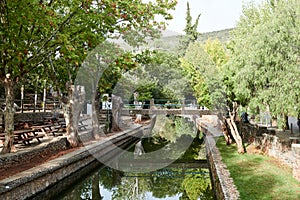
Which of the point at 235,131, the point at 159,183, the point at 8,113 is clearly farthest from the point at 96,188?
the point at 235,131

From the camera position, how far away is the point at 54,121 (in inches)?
738

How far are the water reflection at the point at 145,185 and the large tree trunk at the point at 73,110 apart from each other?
219 centimetres

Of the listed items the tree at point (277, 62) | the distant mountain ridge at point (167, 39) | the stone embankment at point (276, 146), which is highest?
the distant mountain ridge at point (167, 39)

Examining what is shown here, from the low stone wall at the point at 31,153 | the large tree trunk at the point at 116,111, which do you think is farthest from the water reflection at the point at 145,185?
the large tree trunk at the point at 116,111

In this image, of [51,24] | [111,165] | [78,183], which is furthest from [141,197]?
[51,24]

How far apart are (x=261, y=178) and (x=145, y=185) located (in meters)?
4.68

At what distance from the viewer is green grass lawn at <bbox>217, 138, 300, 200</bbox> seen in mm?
6938

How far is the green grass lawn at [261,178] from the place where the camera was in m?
6.94

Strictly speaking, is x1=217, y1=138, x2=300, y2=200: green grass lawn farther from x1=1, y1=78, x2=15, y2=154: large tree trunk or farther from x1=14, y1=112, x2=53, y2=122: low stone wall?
x1=14, y1=112, x2=53, y2=122: low stone wall

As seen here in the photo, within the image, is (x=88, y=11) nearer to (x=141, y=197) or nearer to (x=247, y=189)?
(x=141, y=197)

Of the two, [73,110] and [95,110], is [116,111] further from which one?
[73,110]

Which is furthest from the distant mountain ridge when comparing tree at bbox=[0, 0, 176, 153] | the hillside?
tree at bbox=[0, 0, 176, 153]

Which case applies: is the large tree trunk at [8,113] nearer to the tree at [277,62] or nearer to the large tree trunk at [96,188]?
the large tree trunk at [96,188]

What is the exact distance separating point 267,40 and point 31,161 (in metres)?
9.02
